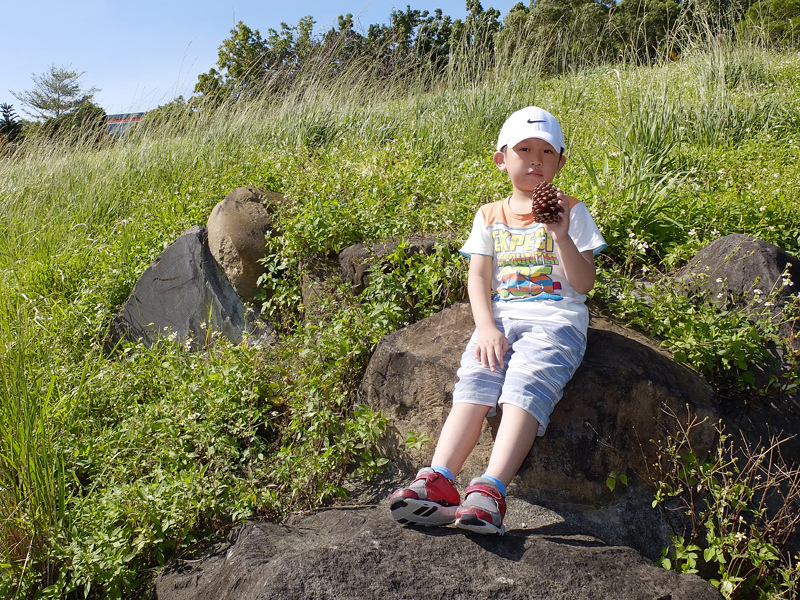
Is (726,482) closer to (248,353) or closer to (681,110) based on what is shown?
(248,353)

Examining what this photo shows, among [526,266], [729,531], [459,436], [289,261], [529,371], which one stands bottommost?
[729,531]

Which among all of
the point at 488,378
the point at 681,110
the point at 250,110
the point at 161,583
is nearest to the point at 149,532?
the point at 161,583

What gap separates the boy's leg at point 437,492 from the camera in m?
2.27

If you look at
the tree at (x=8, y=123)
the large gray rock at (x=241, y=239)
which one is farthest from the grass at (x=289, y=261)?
the tree at (x=8, y=123)

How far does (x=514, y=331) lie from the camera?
2791mm

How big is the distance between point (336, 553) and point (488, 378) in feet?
3.01

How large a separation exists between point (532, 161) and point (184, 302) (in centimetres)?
341

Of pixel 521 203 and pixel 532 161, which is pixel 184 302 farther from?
pixel 532 161

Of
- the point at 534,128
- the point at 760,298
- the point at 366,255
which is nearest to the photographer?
the point at 534,128

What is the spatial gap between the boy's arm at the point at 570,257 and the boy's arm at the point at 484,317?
1.21 feet

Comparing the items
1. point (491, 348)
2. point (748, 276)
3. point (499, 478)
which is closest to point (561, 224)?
point (491, 348)

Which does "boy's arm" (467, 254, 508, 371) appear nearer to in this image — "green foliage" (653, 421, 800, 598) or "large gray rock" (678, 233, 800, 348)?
"green foliage" (653, 421, 800, 598)

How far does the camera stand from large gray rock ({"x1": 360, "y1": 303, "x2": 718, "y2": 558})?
270 centimetres

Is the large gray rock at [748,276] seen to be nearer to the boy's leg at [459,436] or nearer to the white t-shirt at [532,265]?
the white t-shirt at [532,265]
